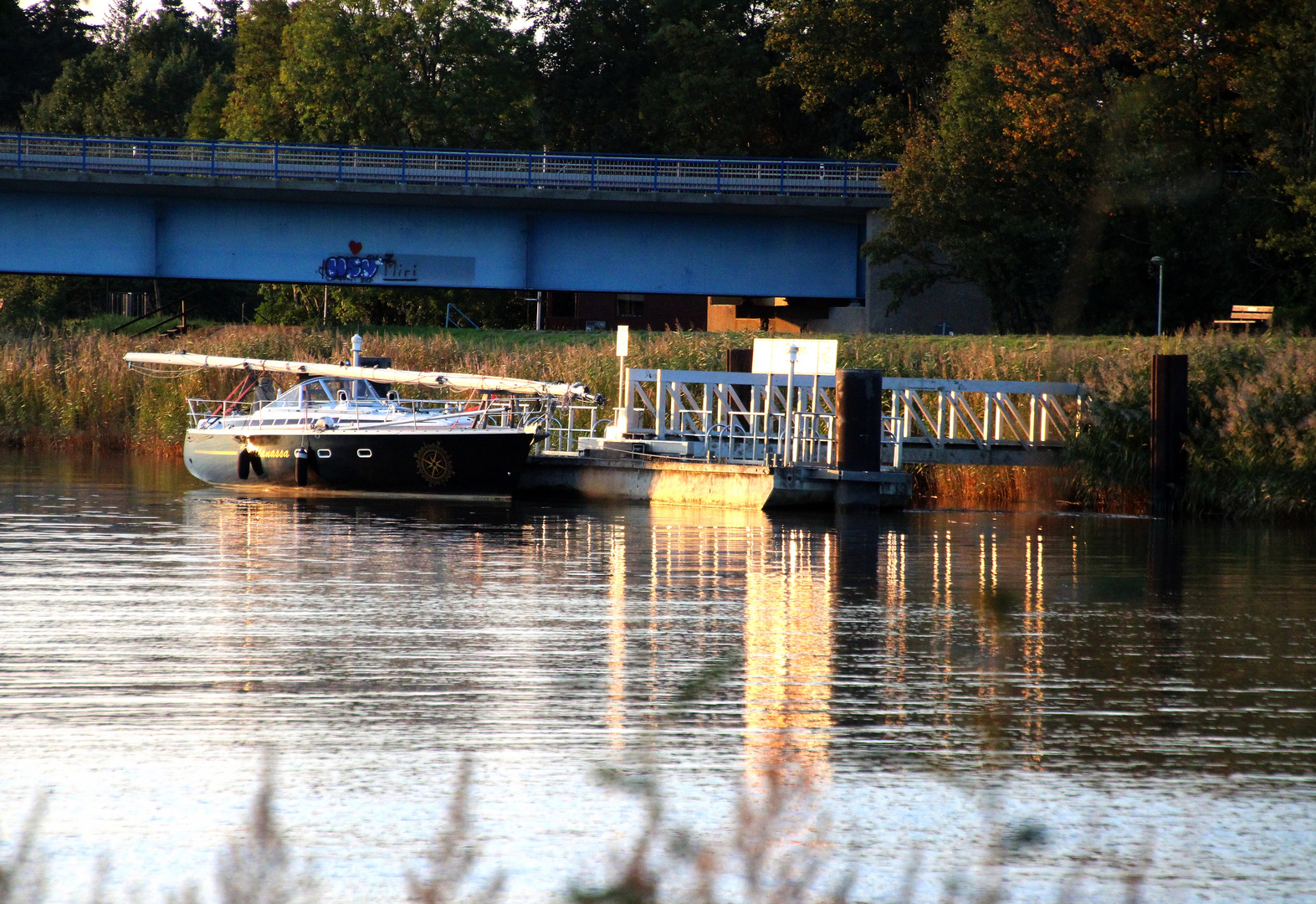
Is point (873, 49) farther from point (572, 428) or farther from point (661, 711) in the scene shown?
point (661, 711)

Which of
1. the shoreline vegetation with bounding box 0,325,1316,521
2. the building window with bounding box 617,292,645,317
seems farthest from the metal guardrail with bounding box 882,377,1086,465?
the building window with bounding box 617,292,645,317

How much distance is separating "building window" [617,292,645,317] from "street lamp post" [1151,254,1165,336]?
1273 inches

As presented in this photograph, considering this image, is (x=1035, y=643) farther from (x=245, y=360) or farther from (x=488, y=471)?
(x=245, y=360)

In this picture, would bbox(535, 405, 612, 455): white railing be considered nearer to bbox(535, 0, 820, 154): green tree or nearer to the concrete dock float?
the concrete dock float

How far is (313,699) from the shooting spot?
1013 centimetres

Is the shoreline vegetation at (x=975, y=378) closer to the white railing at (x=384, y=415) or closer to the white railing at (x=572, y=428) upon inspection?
the white railing at (x=572, y=428)

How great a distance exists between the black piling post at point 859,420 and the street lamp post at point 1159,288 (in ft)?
52.5

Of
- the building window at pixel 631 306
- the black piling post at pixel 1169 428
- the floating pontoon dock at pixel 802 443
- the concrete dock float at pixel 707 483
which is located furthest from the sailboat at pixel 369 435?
the building window at pixel 631 306

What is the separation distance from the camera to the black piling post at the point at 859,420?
25891mm

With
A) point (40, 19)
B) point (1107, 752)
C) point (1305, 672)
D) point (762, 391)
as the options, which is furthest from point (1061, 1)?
point (40, 19)

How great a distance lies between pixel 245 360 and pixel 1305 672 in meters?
23.8

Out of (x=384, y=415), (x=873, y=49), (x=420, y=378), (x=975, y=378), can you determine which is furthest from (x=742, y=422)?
(x=873, y=49)

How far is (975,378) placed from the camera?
32219mm

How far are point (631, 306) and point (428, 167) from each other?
2392 centimetres
